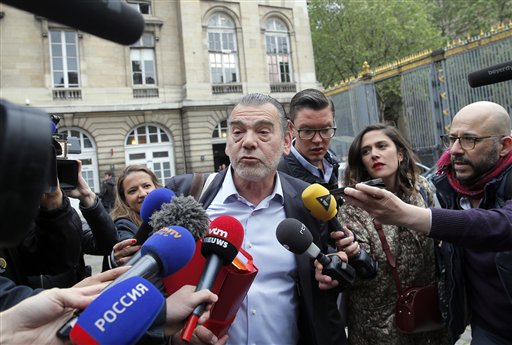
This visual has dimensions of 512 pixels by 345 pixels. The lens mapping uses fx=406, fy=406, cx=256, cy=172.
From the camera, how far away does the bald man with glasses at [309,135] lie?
299 centimetres

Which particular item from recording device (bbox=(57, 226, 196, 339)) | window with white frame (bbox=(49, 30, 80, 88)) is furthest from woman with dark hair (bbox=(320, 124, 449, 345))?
window with white frame (bbox=(49, 30, 80, 88))

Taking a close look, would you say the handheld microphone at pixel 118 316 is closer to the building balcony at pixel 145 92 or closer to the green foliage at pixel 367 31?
the building balcony at pixel 145 92

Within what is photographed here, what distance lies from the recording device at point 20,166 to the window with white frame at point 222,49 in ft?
69.3

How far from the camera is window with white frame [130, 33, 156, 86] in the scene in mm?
20219

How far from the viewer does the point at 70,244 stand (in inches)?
76.4

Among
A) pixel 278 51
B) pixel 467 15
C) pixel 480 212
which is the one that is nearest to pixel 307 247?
pixel 480 212

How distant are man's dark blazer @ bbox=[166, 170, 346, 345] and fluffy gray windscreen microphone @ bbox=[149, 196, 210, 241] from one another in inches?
21.9

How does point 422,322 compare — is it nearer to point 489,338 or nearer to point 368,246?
point 489,338

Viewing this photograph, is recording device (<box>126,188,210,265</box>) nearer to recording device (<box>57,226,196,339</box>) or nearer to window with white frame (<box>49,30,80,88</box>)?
recording device (<box>57,226,196,339</box>)

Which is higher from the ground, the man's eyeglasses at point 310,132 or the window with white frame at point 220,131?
the window with white frame at point 220,131

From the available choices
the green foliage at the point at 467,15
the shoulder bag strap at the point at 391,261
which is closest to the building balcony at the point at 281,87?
the green foliage at the point at 467,15

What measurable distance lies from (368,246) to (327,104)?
1149 mm

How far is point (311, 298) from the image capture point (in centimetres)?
196

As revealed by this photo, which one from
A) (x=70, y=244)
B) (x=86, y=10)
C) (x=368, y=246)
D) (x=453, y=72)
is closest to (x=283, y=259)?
(x=368, y=246)
